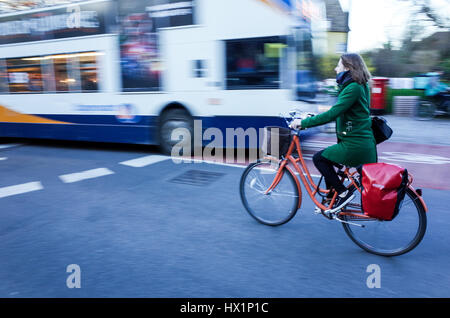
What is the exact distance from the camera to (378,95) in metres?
15.0

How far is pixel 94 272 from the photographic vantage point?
3.14 metres

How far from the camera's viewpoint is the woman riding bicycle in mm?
3303

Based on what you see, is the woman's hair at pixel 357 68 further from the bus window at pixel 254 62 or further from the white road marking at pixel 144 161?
the white road marking at pixel 144 161

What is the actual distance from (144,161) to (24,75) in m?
4.49

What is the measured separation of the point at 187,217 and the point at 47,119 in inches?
252

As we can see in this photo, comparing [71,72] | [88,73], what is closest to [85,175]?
[88,73]

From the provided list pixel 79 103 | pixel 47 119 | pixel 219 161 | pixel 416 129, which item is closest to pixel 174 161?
pixel 219 161

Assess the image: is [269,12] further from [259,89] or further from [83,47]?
[83,47]

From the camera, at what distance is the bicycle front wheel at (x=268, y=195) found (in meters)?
3.94

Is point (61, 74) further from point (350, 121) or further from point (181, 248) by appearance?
point (350, 121)

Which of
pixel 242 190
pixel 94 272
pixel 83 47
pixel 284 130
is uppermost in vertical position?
pixel 83 47

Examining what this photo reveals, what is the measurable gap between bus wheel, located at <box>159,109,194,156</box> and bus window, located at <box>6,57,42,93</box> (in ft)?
11.9

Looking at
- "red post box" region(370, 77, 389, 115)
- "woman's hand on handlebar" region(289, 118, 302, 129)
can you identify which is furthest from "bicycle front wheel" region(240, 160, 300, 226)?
"red post box" region(370, 77, 389, 115)

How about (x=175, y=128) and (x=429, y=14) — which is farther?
(x=429, y=14)
